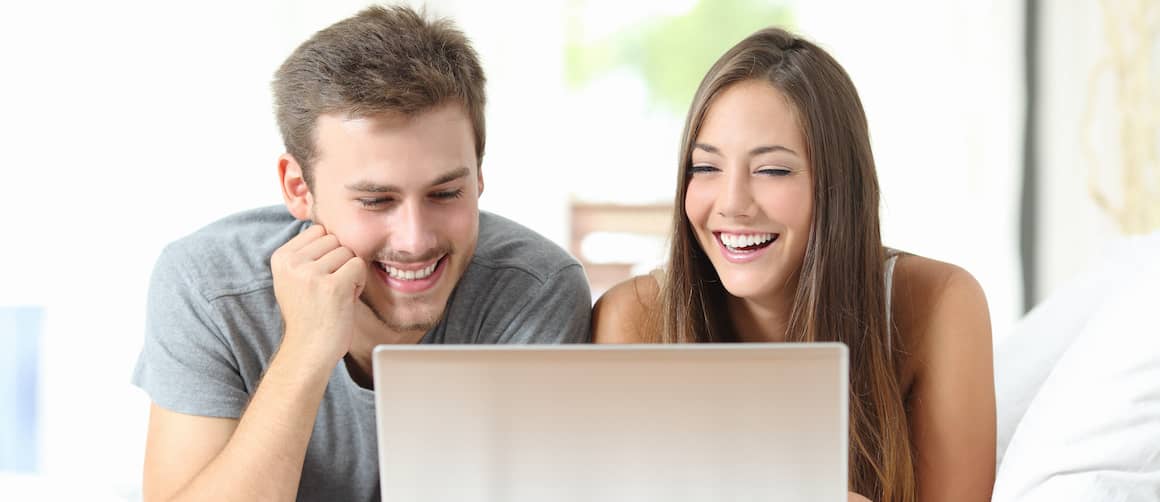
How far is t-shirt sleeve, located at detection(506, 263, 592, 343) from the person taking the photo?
1.61 meters

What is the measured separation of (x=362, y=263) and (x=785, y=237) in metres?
0.60

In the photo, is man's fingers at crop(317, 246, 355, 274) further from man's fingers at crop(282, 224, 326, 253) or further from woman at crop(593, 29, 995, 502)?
woman at crop(593, 29, 995, 502)

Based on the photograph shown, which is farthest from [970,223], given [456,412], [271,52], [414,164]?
[456,412]

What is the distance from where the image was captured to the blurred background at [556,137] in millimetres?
2914

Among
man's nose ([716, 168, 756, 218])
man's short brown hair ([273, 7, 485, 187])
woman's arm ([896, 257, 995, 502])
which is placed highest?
man's short brown hair ([273, 7, 485, 187])

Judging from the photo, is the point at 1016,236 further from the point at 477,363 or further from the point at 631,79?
the point at 477,363

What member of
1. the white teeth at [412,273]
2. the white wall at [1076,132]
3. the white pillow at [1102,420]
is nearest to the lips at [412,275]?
the white teeth at [412,273]

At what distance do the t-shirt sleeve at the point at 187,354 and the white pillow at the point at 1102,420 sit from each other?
104 cm

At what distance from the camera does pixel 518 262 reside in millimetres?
1688

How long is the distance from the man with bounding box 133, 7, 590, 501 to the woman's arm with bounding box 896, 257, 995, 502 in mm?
513

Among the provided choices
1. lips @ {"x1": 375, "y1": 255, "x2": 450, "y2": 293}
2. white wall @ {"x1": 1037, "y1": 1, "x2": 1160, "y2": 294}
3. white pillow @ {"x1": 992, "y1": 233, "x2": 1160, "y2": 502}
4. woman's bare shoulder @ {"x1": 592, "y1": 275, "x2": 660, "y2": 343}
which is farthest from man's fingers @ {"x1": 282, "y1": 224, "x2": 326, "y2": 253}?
white wall @ {"x1": 1037, "y1": 1, "x2": 1160, "y2": 294}

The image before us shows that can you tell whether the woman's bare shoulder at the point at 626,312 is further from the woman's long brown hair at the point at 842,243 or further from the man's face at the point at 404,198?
the man's face at the point at 404,198

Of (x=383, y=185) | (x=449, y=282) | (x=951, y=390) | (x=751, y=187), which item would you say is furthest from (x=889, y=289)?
(x=383, y=185)

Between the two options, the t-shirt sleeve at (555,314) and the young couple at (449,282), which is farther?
the t-shirt sleeve at (555,314)
